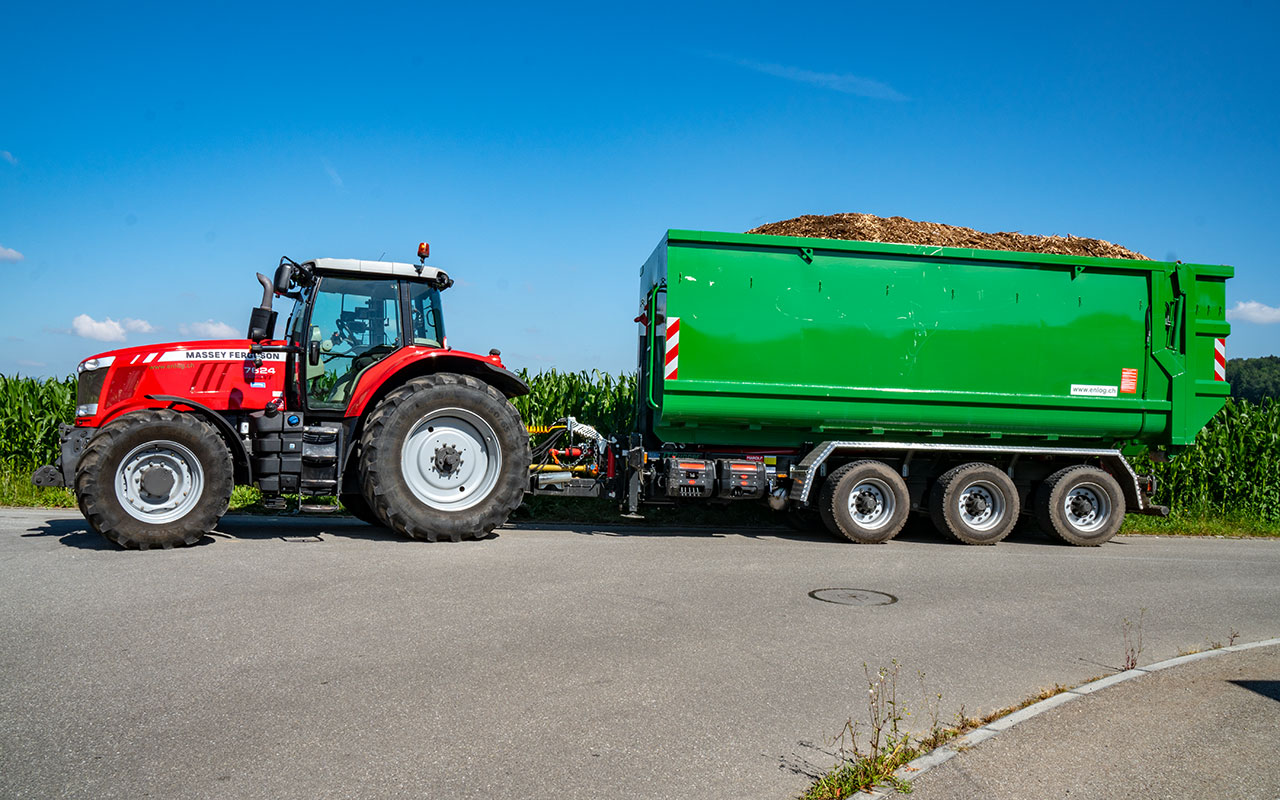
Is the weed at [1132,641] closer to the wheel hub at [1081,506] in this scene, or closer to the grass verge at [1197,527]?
the wheel hub at [1081,506]

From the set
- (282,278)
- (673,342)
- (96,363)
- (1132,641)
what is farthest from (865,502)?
(96,363)

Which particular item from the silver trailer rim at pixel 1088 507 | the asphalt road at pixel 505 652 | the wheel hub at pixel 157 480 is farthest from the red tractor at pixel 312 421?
the silver trailer rim at pixel 1088 507

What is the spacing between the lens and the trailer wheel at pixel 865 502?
32.7ft

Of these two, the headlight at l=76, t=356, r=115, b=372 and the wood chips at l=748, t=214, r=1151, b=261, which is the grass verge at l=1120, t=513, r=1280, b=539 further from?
the headlight at l=76, t=356, r=115, b=372

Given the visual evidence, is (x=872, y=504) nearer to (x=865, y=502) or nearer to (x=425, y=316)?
(x=865, y=502)

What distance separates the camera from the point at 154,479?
804 cm

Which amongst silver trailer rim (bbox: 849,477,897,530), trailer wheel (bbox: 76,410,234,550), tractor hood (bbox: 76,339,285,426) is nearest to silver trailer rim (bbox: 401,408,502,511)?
tractor hood (bbox: 76,339,285,426)

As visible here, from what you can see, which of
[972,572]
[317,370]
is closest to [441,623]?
[317,370]

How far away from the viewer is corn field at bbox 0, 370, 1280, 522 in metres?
13.9

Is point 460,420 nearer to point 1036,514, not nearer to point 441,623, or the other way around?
point 441,623

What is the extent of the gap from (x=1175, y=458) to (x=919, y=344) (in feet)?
22.0

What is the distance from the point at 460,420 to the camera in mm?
9312

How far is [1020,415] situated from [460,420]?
6.35 metres

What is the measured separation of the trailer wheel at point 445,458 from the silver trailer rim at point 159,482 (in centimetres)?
153
